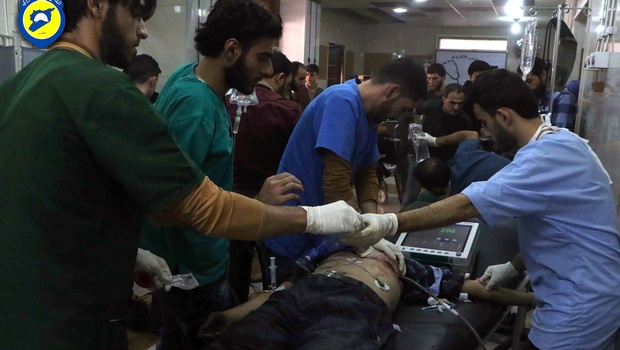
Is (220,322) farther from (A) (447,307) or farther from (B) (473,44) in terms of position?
(B) (473,44)

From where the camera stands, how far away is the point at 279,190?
144 cm

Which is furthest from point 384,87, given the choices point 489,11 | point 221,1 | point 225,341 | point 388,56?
point 388,56

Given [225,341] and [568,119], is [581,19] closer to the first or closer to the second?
[568,119]

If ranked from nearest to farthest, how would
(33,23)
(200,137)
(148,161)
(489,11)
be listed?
(148,161) < (200,137) < (33,23) < (489,11)

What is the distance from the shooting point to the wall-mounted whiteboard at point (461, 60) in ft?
39.0

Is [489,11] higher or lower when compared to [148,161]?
higher

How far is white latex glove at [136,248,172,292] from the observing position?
4.47 ft

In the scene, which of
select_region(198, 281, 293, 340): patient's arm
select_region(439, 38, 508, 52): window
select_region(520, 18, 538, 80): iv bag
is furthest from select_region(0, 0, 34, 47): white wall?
select_region(439, 38, 508, 52): window

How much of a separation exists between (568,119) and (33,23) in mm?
3543

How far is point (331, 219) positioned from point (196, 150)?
40 centimetres

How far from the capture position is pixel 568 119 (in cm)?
380

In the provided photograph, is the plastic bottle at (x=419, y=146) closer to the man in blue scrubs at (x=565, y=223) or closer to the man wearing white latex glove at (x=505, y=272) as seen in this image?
the man wearing white latex glove at (x=505, y=272)

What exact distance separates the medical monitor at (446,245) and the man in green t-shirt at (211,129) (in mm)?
977

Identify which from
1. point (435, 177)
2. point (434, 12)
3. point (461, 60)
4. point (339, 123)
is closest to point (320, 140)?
point (339, 123)
